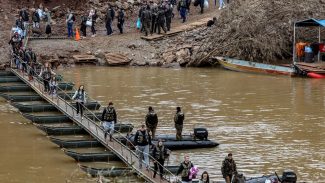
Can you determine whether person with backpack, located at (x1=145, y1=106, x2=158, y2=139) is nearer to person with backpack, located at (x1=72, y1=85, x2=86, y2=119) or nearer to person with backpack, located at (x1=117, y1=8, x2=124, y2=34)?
person with backpack, located at (x1=72, y1=85, x2=86, y2=119)

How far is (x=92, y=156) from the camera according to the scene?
84.9 feet

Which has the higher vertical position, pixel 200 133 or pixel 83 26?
pixel 83 26

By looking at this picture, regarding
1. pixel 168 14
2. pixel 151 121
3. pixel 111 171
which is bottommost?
pixel 111 171

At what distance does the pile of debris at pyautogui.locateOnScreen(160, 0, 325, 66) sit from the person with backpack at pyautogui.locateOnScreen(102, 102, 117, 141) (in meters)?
19.4

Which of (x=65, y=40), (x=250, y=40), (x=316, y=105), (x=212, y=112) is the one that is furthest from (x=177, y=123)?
(x=65, y=40)

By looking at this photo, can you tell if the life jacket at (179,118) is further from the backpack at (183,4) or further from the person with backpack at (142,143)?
the backpack at (183,4)

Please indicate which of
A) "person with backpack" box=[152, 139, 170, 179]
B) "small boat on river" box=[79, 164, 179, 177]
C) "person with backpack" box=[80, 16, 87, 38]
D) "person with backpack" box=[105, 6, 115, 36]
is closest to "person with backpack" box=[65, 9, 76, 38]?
"person with backpack" box=[80, 16, 87, 38]

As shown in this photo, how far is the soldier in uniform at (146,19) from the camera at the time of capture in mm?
47906

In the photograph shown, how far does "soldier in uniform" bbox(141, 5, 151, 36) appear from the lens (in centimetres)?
4791

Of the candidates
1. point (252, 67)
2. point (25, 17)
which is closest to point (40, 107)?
point (252, 67)

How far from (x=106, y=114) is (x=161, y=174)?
194 inches

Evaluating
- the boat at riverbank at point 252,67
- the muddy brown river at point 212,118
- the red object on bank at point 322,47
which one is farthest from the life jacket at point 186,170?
the red object on bank at point 322,47

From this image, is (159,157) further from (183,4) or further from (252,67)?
(183,4)

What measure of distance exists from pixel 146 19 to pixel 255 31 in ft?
24.3
